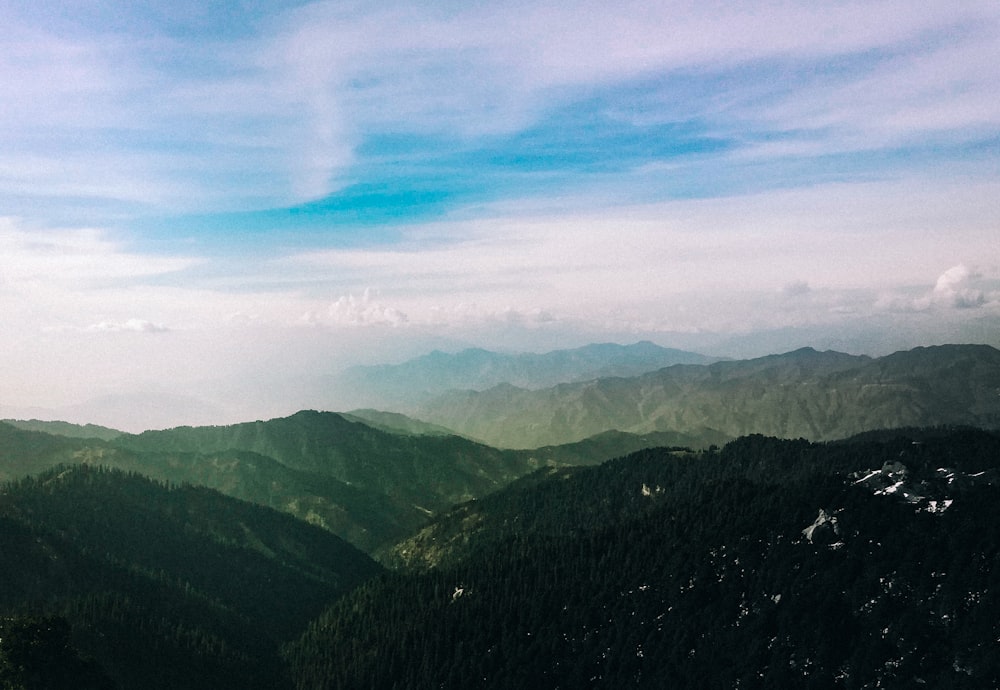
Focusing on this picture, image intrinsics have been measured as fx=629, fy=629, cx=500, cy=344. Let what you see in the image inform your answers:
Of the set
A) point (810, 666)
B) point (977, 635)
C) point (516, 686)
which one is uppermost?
point (977, 635)

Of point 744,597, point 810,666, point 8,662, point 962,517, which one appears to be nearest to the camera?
point 8,662

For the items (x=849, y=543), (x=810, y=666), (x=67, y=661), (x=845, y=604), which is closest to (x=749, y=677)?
(x=810, y=666)

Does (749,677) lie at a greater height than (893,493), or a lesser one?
lesser

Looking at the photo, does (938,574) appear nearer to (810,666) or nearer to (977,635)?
(977,635)

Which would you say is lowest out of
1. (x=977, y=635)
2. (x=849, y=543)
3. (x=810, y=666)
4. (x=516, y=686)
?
(x=516, y=686)

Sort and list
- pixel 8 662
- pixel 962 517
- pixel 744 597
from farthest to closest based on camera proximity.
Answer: pixel 744 597 < pixel 962 517 < pixel 8 662

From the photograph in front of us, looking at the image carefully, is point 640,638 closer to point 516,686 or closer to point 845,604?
point 516,686

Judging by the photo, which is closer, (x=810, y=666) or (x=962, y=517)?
(x=810, y=666)

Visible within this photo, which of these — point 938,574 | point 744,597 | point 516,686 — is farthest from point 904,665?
point 516,686

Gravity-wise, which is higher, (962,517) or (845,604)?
(962,517)
